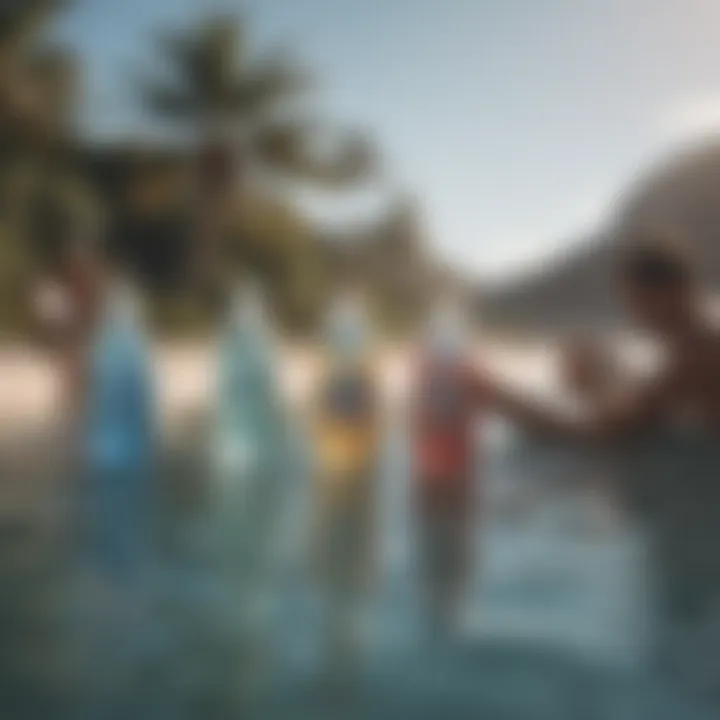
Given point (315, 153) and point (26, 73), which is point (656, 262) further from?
point (26, 73)

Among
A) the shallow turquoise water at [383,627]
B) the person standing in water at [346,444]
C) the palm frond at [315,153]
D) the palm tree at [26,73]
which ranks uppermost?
the palm tree at [26,73]

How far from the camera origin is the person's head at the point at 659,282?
0.85 metres

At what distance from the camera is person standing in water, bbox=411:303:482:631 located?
86 centimetres

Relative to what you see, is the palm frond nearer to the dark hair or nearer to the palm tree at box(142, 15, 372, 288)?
the palm tree at box(142, 15, 372, 288)

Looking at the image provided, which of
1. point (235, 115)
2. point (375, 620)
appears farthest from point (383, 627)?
point (235, 115)

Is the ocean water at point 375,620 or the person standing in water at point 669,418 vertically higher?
the person standing in water at point 669,418

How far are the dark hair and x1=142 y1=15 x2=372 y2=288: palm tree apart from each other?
195mm

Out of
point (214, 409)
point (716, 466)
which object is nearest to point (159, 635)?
point (214, 409)

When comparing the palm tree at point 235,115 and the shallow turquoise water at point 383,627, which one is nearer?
the shallow turquoise water at point 383,627

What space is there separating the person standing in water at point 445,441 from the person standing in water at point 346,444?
0.11 feet

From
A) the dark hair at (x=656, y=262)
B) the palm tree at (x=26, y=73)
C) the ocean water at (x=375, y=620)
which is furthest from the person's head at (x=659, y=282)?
the palm tree at (x=26, y=73)

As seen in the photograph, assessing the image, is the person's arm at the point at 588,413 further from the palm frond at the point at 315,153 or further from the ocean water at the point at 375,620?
the palm frond at the point at 315,153

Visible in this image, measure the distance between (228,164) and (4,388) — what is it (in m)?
0.23

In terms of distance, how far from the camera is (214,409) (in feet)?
2.92
